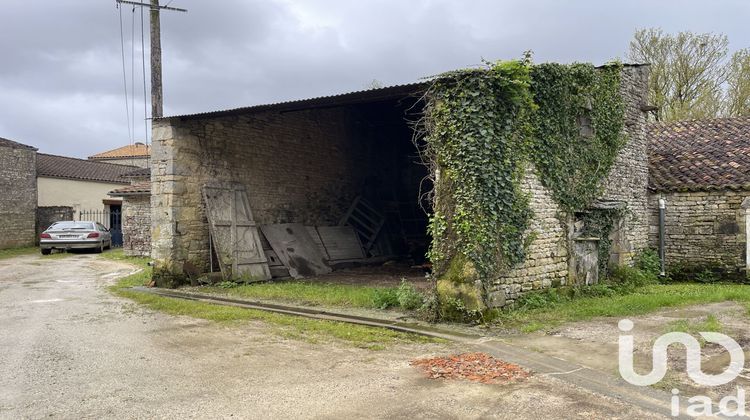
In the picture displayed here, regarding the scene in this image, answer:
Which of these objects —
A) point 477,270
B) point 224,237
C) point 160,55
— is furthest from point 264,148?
point 477,270

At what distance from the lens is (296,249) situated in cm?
1341

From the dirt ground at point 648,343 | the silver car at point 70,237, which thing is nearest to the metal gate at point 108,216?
the silver car at point 70,237

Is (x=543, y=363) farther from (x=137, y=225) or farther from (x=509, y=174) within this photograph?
(x=137, y=225)

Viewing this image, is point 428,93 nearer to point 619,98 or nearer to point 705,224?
point 619,98

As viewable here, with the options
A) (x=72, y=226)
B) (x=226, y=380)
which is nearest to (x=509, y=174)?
(x=226, y=380)

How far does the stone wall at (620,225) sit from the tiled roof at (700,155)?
2.88ft

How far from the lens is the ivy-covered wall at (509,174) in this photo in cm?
770

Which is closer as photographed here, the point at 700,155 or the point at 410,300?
the point at 410,300

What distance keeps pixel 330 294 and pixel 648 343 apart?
5.39m

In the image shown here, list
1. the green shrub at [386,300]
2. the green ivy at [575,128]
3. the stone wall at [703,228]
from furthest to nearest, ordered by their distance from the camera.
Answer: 1. the stone wall at [703,228]
2. the green ivy at [575,128]
3. the green shrub at [386,300]

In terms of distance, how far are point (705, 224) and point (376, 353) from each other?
9.78 meters

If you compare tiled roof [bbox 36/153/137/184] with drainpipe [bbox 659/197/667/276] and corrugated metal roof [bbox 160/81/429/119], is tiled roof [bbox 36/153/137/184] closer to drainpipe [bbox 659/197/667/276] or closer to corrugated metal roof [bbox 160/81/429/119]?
corrugated metal roof [bbox 160/81/429/119]

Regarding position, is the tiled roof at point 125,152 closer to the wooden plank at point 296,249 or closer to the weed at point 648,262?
the wooden plank at point 296,249

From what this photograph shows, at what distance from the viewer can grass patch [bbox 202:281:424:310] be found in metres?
8.69
